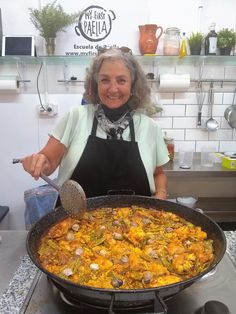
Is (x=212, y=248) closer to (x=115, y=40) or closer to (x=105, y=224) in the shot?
(x=105, y=224)

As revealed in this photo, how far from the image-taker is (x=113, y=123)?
5.57ft

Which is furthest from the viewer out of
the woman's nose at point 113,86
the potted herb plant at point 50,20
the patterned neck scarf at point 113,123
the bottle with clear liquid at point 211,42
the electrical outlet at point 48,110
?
the electrical outlet at point 48,110

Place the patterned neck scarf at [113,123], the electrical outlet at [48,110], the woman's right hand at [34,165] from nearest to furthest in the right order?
the woman's right hand at [34,165], the patterned neck scarf at [113,123], the electrical outlet at [48,110]

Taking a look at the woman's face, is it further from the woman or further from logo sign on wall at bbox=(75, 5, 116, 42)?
logo sign on wall at bbox=(75, 5, 116, 42)

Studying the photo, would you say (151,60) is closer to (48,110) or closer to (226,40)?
(226,40)

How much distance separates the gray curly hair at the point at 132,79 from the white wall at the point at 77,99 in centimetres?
115

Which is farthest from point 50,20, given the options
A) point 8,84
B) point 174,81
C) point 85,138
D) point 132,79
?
point 85,138

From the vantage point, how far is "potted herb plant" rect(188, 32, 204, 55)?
2.68m

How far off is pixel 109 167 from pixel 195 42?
1.60 metres

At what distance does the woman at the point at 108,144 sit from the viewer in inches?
65.4

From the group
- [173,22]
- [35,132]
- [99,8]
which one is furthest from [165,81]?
[35,132]

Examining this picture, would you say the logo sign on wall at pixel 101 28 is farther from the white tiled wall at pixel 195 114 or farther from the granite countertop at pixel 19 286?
the granite countertop at pixel 19 286

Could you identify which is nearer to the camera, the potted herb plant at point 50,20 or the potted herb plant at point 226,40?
the potted herb plant at point 50,20

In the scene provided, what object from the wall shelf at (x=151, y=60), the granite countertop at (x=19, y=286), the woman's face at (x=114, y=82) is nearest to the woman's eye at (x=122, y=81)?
the woman's face at (x=114, y=82)
